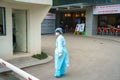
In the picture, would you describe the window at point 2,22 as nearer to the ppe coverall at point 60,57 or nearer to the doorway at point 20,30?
the doorway at point 20,30

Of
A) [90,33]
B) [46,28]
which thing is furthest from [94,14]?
[46,28]

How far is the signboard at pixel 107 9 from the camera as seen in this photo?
64.1 feet

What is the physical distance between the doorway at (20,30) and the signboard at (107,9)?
11915 millimetres

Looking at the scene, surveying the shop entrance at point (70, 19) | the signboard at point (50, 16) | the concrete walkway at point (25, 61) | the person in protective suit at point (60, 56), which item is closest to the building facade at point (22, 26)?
the concrete walkway at point (25, 61)

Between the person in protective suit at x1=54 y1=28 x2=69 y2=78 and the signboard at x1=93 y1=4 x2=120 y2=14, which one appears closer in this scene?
the person in protective suit at x1=54 y1=28 x2=69 y2=78

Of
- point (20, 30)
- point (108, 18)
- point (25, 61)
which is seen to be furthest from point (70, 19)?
point (25, 61)

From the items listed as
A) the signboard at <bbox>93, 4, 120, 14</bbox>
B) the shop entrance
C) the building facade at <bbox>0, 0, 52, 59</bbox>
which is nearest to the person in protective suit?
the building facade at <bbox>0, 0, 52, 59</bbox>

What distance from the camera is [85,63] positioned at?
29.7 feet

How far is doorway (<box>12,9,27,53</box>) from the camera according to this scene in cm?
A: 1016

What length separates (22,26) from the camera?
10.3 meters

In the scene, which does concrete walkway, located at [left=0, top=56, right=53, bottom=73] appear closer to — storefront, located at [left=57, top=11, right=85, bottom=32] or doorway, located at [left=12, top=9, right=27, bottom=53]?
doorway, located at [left=12, top=9, right=27, bottom=53]

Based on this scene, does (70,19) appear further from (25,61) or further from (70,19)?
(25,61)

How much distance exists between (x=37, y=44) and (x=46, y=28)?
13718 millimetres

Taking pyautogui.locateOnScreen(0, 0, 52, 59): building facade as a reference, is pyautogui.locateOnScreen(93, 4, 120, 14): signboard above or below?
above
